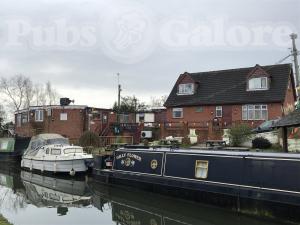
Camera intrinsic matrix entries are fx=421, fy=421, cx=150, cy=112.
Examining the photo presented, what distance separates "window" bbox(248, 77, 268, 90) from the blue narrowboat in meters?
17.3

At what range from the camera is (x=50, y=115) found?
3903cm

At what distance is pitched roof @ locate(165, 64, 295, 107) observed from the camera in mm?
31547

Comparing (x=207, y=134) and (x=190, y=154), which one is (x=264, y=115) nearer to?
(x=207, y=134)

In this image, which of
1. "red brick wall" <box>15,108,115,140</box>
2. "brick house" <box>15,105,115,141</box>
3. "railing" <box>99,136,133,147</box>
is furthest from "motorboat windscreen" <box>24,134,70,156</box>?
"red brick wall" <box>15,108,115,140</box>

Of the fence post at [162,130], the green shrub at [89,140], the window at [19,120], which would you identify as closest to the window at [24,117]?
the window at [19,120]

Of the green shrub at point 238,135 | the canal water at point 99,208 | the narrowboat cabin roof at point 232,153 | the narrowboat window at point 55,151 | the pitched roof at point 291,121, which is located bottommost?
the canal water at point 99,208

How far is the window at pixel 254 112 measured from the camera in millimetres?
31375

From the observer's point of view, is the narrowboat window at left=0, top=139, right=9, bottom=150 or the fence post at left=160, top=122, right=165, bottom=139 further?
the narrowboat window at left=0, top=139, right=9, bottom=150

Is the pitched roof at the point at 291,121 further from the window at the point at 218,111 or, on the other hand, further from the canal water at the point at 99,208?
the window at the point at 218,111

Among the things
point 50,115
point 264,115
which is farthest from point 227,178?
point 50,115

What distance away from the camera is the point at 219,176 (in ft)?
44.5

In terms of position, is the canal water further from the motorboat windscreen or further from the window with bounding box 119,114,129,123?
the window with bounding box 119,114,129,123

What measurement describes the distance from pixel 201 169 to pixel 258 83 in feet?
64.9

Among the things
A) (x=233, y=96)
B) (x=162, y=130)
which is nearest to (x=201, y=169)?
(x=162, y=130)
